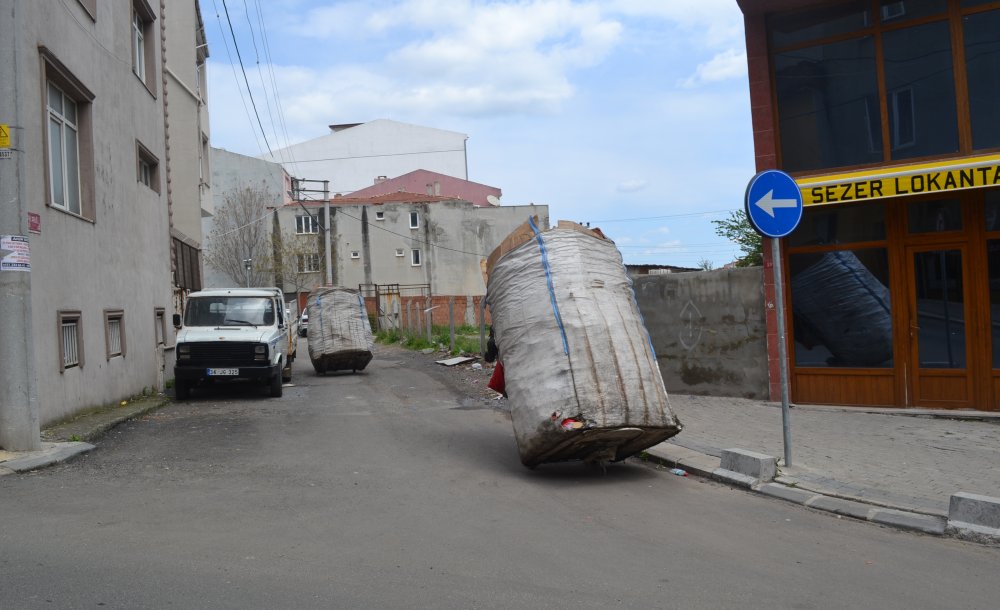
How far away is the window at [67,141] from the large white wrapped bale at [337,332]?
30.9ft

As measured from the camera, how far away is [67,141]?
12.4 metres

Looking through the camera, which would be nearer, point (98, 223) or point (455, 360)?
point (98, 223)

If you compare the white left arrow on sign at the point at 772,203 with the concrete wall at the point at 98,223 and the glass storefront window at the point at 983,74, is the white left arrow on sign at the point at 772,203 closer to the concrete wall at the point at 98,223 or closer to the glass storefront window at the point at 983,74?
the glass storefront window at the point at 983,74

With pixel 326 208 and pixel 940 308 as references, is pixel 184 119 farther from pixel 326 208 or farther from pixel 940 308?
pixel 940 308

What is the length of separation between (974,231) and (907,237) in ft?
2.60

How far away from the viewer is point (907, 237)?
11211 mm

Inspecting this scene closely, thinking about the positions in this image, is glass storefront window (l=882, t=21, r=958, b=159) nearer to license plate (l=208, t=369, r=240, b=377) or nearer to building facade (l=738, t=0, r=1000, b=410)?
building facade (l=738, t=0, r=1000, b=410)

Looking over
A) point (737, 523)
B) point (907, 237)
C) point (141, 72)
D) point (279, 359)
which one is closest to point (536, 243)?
point (737, 523)

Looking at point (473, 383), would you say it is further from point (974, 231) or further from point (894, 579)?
point (894, 579)

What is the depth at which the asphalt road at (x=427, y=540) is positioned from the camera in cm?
451

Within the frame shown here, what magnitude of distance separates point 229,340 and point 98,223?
315 cm

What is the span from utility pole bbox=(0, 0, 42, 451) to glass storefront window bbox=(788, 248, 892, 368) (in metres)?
9.91

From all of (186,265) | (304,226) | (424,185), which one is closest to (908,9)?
(186,265)

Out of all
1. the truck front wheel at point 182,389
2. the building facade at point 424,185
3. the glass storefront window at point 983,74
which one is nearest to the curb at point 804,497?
the glass storefront window at point 983,74
